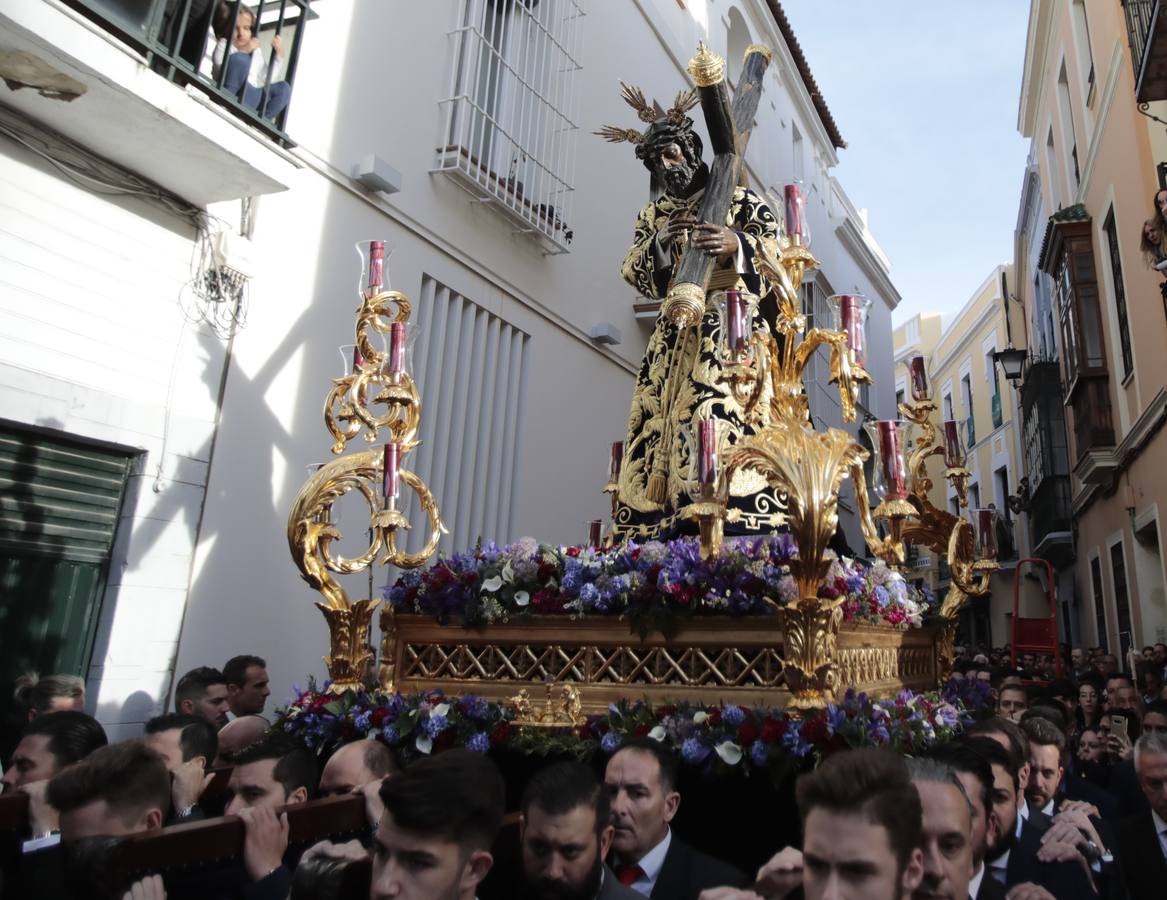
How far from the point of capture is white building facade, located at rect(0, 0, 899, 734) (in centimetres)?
466

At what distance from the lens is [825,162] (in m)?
17.7

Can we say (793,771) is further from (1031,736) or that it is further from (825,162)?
(825,162)

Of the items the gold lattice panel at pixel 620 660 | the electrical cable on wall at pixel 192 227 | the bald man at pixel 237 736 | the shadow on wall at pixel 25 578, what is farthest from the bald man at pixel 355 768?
the electrical cable on wall at pixel 192 227

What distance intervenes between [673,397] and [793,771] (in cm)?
210

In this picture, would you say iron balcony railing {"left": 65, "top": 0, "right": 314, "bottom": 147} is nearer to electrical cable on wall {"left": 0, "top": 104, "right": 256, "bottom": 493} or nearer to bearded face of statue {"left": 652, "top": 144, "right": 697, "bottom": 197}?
electrical cable on wall {"left": 0, "top": 104, "right": 256, "bottom": 493}

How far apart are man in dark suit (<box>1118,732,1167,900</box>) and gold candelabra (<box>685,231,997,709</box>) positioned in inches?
40.1

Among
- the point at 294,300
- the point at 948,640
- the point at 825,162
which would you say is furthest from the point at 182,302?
the point at 825,162

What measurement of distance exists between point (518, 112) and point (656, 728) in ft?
20.9

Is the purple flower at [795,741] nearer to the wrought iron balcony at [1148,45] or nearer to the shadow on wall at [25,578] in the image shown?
the shadow on wall at [25,578]

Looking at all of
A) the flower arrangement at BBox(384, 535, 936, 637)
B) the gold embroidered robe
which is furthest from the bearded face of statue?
the flower arrangement at BBox(384, 535, 936, 637)

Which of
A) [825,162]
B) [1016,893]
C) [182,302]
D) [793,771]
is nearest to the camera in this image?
[1016,893]

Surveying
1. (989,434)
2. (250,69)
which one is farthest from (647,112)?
(989,434)

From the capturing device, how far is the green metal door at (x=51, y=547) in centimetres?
452

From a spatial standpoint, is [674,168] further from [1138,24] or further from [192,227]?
[1138,24]
